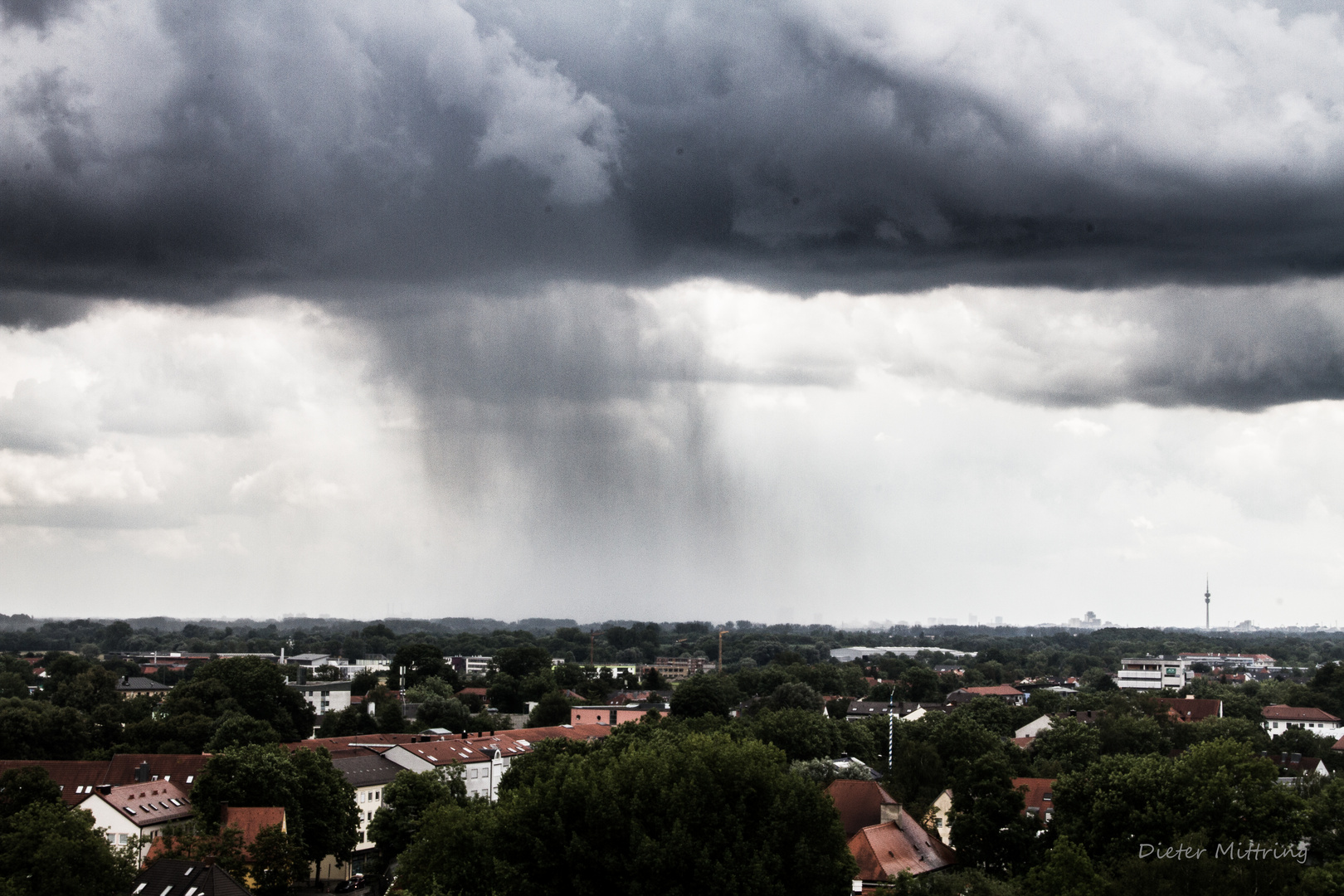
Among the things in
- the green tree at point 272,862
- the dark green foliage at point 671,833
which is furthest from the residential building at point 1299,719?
the dark green foliage at point 671,833

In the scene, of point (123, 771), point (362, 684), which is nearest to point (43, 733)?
point (123, 771)

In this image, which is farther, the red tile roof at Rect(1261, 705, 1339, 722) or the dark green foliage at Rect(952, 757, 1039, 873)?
the red tile roof at Rect(1261, 705, 1339, 722)

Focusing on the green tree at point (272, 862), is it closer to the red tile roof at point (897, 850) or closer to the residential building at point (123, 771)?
the residential building at point (123, 771)

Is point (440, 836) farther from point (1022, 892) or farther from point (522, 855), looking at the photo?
point (1022, 892)

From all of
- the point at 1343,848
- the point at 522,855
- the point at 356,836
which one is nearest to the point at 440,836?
the point at 522,855

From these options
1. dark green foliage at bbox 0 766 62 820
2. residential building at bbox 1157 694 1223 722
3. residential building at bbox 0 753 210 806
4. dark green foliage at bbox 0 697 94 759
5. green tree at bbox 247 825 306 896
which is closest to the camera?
green tree at bbox 247 825 306 896

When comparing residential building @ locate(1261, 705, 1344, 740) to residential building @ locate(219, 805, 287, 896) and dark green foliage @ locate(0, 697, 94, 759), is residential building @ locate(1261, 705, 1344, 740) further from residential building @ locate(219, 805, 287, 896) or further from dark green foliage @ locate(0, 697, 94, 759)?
dark green foliage @ locate(0, 697, 94, 759)

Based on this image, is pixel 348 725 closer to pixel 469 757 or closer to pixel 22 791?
pixel 469 757

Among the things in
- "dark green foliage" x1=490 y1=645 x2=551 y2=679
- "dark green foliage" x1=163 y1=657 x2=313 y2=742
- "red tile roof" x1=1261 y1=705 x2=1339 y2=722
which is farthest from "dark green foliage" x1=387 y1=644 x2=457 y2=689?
"red tile roof" x1=1261 y1=705 x2=1339 y2=722
